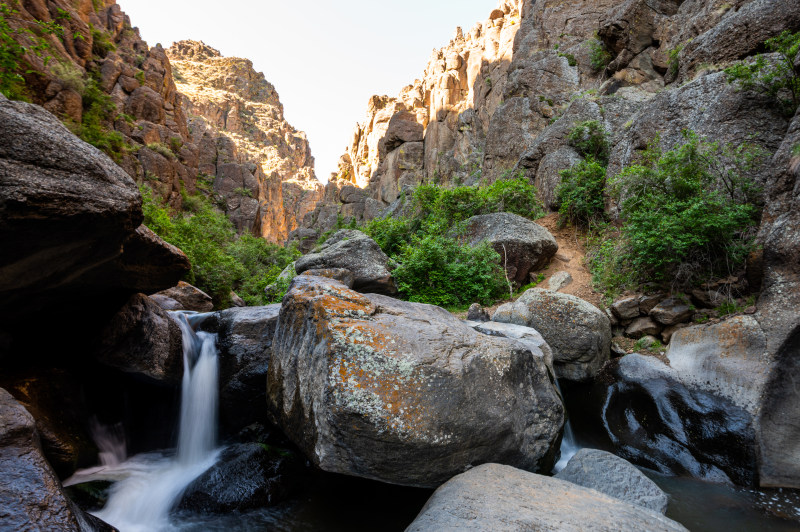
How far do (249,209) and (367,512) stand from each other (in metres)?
44.6

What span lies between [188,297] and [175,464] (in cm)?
611

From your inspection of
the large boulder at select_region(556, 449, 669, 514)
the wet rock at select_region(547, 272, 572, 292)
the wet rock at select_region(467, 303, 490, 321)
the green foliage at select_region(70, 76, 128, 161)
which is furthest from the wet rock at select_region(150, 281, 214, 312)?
the green foliage at select_region(70, 76, 128, 161)

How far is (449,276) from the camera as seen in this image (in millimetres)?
10672

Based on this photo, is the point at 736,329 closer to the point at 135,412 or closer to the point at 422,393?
the point at 422,393

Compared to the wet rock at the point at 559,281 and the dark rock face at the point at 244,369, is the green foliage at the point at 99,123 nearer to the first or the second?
the dark rock face at the point at 244,369

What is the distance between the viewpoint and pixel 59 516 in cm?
289

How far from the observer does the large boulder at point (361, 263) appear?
10438 millimetres

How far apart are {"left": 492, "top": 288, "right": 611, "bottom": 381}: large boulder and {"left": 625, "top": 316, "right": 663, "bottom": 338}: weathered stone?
17.0 inches

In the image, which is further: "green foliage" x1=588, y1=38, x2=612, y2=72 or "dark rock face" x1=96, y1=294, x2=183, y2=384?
"green foliage" x1=588, y1=38, x2=612, y2=72

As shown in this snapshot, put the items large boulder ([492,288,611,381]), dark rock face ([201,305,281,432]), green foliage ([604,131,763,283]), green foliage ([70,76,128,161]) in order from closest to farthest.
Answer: dark rock face ([201,305,281,432]) < green foliage ([604,131,763,283]) < large boulder ([492,288,611,381]) < green foliage ([70,76,128,161])

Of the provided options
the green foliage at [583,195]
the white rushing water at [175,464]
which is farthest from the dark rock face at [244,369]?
the green foliage at [583,195]

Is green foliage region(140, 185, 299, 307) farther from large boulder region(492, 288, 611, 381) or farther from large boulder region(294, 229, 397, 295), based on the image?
large boulder region(492, 288, 611, 381)

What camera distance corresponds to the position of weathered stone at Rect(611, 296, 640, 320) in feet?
25.3

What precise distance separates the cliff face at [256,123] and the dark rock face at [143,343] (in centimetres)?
6045
